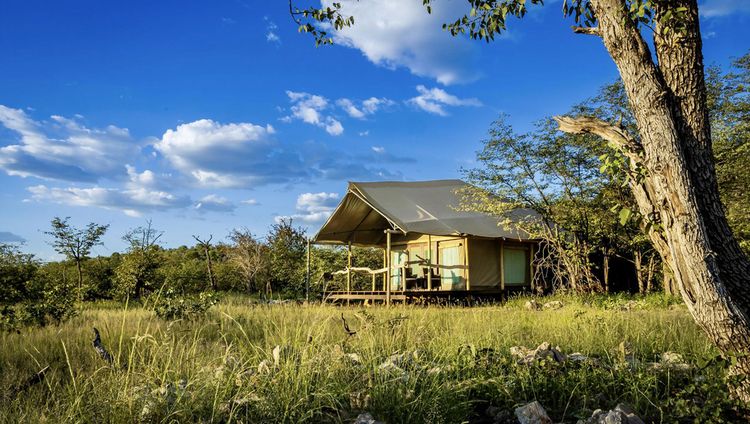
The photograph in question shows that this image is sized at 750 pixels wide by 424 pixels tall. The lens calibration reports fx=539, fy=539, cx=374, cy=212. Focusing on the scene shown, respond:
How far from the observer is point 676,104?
3.93m

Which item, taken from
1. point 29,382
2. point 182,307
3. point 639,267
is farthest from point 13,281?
point 639,267

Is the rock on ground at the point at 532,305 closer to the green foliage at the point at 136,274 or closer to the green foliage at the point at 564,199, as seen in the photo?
the green foliage at the point at 564,199

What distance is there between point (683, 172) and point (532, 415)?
6.60 ft

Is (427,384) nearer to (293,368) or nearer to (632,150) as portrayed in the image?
(293,368)

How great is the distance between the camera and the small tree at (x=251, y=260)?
20500 millimetres

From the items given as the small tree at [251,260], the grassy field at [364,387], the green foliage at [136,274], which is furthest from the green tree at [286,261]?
the grassy field at [364,387]

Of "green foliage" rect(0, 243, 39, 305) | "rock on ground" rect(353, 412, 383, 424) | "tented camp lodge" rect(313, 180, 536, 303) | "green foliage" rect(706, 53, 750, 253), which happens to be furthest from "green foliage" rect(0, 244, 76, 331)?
"green foliage" rect(706, 53, 750, 253)

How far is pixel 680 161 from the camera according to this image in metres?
3.67

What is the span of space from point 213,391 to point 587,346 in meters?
3.65

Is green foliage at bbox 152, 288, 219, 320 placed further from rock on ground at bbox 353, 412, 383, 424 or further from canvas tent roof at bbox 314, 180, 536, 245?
canvas tent roof at bbox 314, 180, 536, 245

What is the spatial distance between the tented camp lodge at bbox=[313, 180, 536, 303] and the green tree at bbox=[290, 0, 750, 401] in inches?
409

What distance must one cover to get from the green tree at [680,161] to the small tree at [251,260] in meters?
17.6

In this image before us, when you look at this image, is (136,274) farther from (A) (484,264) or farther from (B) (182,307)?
(A) (484,264)

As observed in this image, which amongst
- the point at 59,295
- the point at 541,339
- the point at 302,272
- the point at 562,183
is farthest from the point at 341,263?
the point at 541,339
